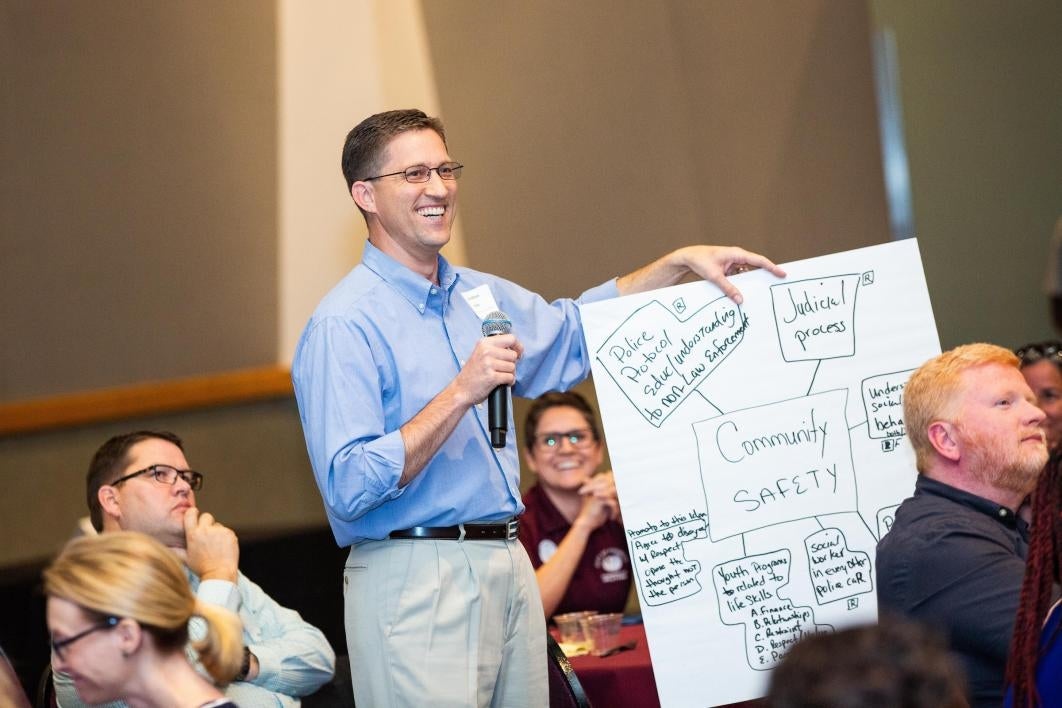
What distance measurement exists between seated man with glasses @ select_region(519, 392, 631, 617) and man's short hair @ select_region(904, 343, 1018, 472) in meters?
1.17

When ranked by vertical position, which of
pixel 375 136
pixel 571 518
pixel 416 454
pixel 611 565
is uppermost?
pixel 375 136

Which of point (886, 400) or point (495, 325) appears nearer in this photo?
point (495, 325)

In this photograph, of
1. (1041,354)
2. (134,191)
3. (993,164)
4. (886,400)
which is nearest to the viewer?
(886,400)

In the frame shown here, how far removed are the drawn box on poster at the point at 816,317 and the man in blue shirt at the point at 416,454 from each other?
631 mm

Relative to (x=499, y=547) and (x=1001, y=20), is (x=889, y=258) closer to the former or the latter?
(x=499, y=547)

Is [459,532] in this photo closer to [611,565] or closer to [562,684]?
[562,684]

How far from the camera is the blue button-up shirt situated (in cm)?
233

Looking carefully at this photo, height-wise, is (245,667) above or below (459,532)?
below

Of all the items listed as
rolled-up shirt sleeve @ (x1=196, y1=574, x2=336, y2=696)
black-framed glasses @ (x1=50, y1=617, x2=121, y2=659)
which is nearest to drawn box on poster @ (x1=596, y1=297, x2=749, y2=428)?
rolled-up shirt sleeve @ (x1=196, y1=574, x2=336, y2=696)

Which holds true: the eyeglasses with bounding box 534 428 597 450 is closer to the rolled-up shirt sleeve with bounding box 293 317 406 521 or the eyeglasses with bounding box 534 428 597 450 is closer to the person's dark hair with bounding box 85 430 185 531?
the person's dark hair with bounding box 85 430 185 531

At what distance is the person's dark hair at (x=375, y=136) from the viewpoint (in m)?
2.58

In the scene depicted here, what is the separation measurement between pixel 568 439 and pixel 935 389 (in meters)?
1.58

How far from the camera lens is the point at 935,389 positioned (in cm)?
257

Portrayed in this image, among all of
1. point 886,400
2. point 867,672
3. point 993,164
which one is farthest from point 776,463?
point 993,164
